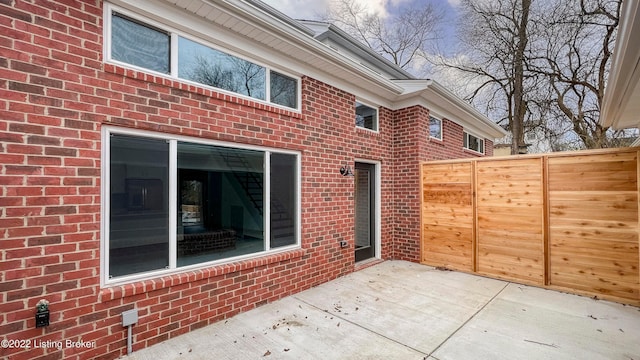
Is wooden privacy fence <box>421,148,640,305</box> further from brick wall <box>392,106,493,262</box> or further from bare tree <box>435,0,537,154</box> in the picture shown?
bare tree <box>435,0,537,154</box>

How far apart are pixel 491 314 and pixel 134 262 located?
4569 millimetres

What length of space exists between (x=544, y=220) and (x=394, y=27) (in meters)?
13.4

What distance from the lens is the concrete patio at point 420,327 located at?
3.01m

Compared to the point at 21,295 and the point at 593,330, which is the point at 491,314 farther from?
the point at 21,295

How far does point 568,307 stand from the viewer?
13.6ft

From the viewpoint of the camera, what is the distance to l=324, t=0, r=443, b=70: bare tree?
1398 centimetres

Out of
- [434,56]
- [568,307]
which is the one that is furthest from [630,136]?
[568,307]

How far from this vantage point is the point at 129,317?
2928 millimetres

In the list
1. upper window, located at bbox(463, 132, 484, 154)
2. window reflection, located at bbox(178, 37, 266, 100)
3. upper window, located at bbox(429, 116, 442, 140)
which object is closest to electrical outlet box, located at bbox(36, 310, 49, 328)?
window reflection, located at bbox(178, 37, 266, 100)

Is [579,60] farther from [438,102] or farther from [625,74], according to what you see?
[625,74]

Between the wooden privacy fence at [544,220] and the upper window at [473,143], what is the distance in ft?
13.0

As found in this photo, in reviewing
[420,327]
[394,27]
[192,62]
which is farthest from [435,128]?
[394,27]

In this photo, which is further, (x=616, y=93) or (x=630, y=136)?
(x=630, y=136)

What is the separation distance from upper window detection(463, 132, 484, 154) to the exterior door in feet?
15.4
